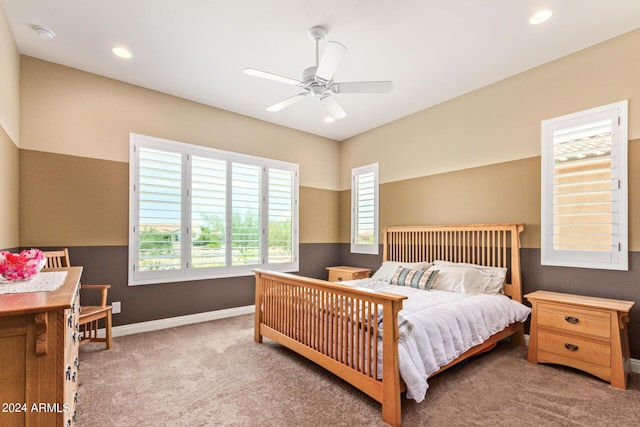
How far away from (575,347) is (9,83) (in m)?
5.57

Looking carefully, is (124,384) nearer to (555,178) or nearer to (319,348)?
(319,348)

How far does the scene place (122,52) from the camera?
319 centimetres

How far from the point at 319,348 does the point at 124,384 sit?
63.9 inches

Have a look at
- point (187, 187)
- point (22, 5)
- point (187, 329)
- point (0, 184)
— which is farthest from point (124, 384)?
point (22, 5)

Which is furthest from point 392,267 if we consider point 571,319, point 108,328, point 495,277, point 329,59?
point 108,328

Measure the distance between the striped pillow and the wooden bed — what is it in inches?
20.8

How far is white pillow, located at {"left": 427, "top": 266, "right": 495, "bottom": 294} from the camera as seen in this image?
3.44m

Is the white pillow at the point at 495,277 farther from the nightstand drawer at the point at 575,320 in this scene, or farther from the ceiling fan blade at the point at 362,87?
the ceiling fan blade at the point at 362,87

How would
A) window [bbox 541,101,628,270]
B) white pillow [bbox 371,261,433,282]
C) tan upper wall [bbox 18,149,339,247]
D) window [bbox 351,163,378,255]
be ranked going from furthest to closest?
window [bbox 351,163,378,255] < white pillow [bbox 371,261,433,282] < tan upper wall [bbox 18,149,339,247] < window [bbox 541,101,628,270]

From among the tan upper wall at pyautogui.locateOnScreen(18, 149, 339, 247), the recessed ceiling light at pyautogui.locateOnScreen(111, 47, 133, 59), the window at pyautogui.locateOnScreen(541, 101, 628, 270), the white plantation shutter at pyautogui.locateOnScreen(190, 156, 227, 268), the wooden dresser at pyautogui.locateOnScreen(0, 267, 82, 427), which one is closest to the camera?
the wooden dresser at pyautogui.locateOnScreen(0, 267, 82, 427)

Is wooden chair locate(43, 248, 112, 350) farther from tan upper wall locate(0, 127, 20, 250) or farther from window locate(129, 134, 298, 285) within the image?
window locate(129, 134, 298, 285)

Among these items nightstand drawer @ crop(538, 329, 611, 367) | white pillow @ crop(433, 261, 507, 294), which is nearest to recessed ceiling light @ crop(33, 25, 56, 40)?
white pillow @ crop(433, 261, 507, 294)

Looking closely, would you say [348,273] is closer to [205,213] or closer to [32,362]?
[205,213]

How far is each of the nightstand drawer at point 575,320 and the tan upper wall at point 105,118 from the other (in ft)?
13.6
